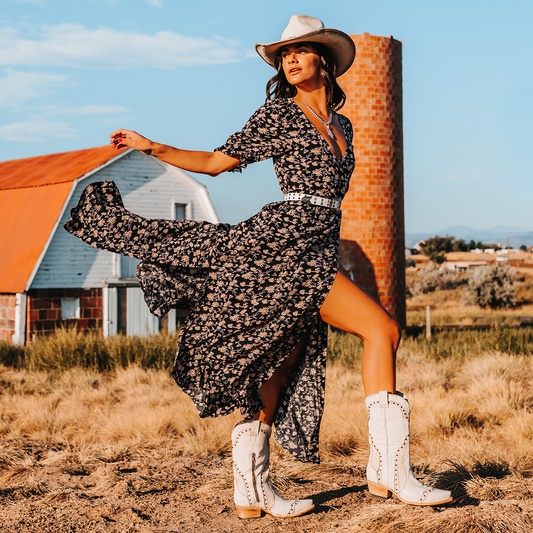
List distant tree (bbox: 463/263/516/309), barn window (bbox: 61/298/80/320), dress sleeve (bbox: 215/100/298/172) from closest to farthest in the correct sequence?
dress sleeve (bbox: 215/100/298/172) < barn window (bbox: 61/298/80/320) < distant tree (bbox: 463/263/516/309)

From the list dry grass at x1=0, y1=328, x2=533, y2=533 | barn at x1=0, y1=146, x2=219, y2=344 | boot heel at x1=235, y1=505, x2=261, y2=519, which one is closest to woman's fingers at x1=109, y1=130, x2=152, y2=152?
boot heel at x1=235, y1=505, x2=261, y2=519

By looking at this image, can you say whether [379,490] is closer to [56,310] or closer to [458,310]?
[56,310]

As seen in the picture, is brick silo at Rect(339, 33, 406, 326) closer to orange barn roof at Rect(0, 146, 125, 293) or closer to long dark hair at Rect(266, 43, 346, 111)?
orange barn roof at Rect(0, 146, 125, 293)

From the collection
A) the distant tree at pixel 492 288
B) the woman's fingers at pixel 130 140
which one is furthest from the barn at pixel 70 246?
the distant tree at pixel 492 288

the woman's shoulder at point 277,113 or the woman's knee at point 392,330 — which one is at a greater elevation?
the woman's shoulder at point 277,113

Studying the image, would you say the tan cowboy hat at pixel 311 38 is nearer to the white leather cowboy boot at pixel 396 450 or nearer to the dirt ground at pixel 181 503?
the white leather cowboy boot at pixel 396 450

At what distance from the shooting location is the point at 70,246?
57.5 ft

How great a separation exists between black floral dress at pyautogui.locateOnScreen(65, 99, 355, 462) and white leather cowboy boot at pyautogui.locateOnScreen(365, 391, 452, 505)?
1.32 ft

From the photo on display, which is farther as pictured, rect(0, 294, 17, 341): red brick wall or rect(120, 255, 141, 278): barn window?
rect(120, 255, 141, 278): barn window

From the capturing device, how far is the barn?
16656mm

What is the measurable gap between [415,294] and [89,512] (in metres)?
40.9

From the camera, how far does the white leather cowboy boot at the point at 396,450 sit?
9.90 feet

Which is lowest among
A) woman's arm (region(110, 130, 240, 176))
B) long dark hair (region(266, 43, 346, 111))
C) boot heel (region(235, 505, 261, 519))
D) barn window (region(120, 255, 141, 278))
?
boot heel (region(235, 505, 261, 519))

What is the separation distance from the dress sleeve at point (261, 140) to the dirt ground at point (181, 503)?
167cm
